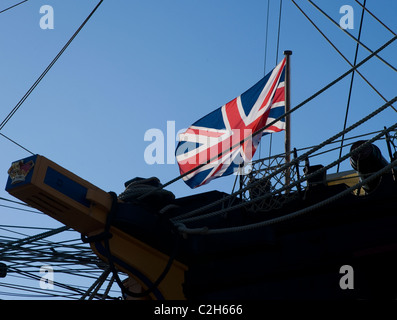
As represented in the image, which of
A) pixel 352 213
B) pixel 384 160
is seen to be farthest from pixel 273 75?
pixel 352 213

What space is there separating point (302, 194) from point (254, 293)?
1405 millimetres

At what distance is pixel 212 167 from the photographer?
10961mm

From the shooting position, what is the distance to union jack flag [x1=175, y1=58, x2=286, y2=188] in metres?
11.2

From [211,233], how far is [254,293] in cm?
101

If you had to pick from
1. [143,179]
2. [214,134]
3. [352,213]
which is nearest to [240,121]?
[214,134]

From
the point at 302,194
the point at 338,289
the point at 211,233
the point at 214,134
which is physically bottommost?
the point at 338,289

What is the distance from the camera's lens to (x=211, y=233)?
782 cm

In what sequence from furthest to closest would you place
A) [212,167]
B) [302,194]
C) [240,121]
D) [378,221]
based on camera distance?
[240,121], [212,167], [302,194], [378,221]

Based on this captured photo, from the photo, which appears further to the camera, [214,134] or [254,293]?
[214,134]

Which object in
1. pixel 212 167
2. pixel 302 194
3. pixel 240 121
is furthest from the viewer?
pixel 240 121

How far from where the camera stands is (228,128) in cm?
1199

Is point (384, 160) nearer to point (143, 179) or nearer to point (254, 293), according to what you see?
point (254, 293)

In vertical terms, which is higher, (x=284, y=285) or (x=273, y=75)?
(x=273, y=75)

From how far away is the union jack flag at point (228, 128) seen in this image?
36.6 ft
